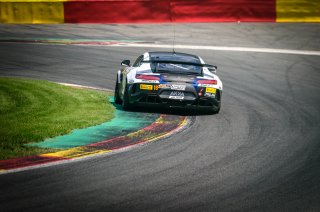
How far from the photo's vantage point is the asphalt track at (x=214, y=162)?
776 cm

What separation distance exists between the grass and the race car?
0.69 meters

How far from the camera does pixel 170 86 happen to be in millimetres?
14141

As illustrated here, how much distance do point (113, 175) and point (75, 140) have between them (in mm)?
2521

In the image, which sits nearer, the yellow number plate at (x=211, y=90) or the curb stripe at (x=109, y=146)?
the curb stripe at (x=109, y=146)

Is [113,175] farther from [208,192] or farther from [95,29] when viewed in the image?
[95,29]

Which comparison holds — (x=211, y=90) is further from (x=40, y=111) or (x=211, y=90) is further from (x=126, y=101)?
(x=40, y=111)

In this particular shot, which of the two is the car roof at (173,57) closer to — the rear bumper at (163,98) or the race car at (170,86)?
the race car at (170,86)

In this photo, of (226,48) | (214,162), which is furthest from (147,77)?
(226,48)

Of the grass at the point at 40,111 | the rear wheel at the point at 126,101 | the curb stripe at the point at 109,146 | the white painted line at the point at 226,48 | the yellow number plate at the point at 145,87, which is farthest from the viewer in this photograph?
the white painted line at the point at 226,48

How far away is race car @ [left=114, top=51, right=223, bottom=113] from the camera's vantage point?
14.1 meters

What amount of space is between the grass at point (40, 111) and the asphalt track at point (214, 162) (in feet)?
4.67

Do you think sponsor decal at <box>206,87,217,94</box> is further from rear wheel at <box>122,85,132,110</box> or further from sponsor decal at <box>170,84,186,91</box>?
rear wheel at <box>122,85,132,110</box>

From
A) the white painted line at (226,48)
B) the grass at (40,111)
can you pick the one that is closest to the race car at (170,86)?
the grass at (40,111)

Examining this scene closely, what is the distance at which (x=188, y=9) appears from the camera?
99.8 ft
